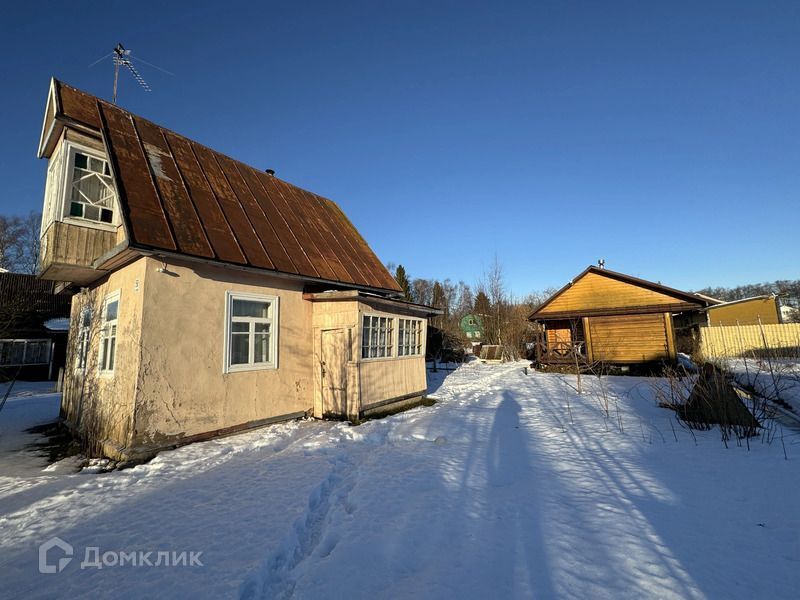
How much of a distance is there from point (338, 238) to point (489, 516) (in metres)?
9.77

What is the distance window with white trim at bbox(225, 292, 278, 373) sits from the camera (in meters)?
7.29

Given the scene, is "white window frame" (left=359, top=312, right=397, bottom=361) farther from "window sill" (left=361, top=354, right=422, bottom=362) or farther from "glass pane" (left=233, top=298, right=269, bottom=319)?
"glass pane" (left=233, top=298, right=269, bottom=319)

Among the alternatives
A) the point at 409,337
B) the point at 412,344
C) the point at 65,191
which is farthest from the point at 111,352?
the point at 412,344

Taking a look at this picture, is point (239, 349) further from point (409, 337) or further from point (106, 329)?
point (409, 337)

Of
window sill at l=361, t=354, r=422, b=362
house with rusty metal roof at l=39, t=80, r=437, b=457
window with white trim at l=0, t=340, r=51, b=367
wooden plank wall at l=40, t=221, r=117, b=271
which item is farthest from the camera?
window with white trim at l=0, t=340, r=51, b=367

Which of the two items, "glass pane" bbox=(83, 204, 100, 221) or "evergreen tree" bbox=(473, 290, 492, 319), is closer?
"glass pane" bbox=(83, 204, 100, 221)

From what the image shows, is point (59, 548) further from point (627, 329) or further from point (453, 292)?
point (453, 292)

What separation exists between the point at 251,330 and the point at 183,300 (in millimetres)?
1507

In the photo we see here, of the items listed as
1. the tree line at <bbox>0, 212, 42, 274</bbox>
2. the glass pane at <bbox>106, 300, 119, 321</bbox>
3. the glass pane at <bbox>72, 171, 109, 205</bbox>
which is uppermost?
the tree line at <bbox>0, 212, 42, 274</bbox>

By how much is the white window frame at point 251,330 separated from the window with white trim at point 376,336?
81.2 inches

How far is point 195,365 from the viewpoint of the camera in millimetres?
6672

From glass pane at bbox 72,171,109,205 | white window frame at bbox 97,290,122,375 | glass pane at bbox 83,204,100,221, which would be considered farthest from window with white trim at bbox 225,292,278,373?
glass pane at bbox 72,171,109,205

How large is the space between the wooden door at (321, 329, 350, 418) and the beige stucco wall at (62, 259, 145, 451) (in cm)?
390

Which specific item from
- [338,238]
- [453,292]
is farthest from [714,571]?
[453,292]
